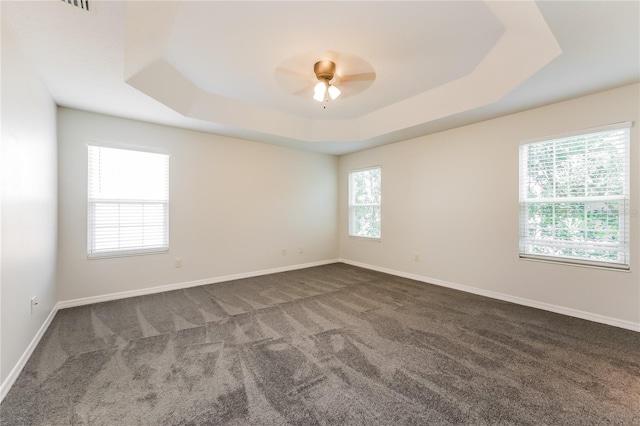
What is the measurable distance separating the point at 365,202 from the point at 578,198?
320 centimetres

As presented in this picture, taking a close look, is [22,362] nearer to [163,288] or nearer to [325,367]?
[163,288]

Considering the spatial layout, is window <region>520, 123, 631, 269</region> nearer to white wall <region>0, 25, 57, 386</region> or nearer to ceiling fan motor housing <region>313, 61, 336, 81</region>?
ceiling fan motor housing <region>313, 61, 336, 81</region>

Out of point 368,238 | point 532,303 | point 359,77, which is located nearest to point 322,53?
point 359,77

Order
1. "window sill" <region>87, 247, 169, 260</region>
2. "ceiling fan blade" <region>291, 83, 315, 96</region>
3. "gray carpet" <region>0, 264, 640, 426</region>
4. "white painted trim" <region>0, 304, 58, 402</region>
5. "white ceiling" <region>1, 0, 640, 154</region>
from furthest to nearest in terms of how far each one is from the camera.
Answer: "window sill" <region>87, 247, 169, 260</region> → "ceiling fan blade" <region>291, 83, 315, 96</region> → "white ceiling" <region>1, 0, 640, 154</region> → "white painted trim" <region>0, 304, 58, 402</region> → "gray carpet" <region>0, 264, 640, 426</region>

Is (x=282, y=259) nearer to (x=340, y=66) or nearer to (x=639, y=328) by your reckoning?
(x=340, y=66)

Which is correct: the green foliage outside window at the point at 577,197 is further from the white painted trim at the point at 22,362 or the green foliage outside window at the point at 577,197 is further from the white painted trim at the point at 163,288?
the white painted trim at the point at 22,362

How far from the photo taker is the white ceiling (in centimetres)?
188

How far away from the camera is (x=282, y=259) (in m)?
5.12

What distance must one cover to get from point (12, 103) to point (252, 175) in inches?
118

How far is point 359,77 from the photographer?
3.02 m

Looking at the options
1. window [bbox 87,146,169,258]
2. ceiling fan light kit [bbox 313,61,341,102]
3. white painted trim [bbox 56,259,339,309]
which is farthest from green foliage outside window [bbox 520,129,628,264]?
window [bbox 87,146,169,258]

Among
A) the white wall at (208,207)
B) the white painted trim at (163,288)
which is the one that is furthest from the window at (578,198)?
the white painted trim at (163,288)

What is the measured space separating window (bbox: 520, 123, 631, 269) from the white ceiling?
1.86 ft

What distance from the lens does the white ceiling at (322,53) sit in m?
1.88
